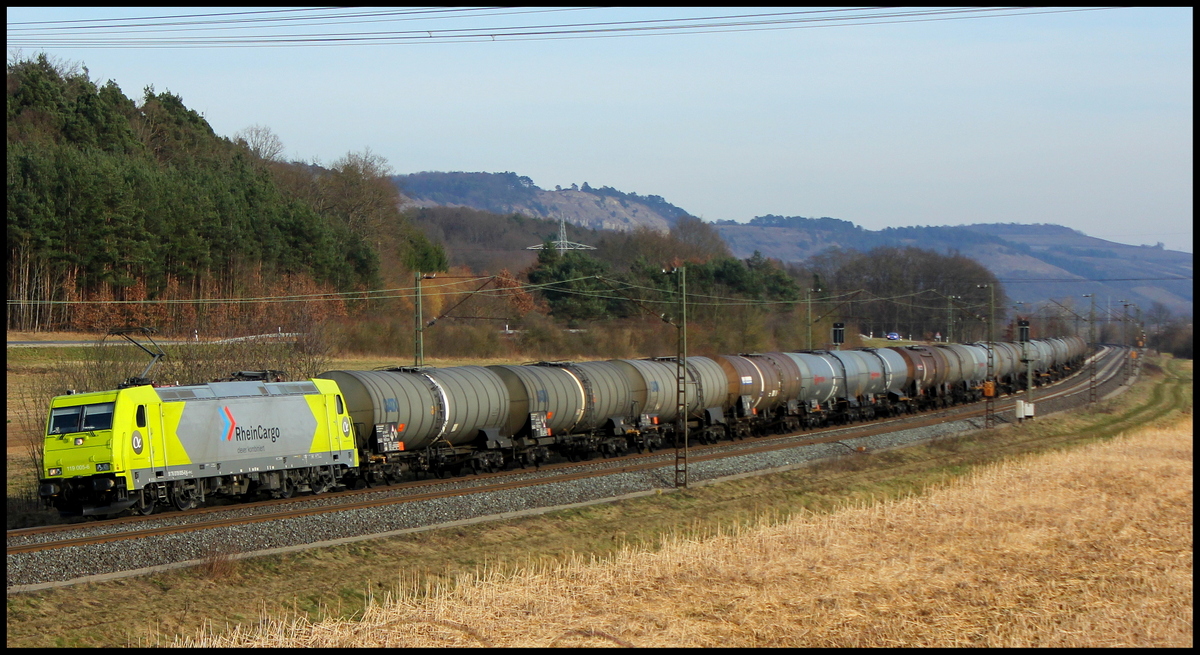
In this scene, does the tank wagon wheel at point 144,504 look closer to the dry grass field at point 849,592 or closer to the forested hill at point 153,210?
the dry grass field at point 849,592

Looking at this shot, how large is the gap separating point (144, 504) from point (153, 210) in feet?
143

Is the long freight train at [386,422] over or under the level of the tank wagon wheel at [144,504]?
over

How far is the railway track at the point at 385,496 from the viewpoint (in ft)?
71.0

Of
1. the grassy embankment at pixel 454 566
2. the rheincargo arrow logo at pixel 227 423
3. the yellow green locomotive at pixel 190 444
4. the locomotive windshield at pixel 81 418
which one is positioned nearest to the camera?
the grassy embankment at pixel 454 566

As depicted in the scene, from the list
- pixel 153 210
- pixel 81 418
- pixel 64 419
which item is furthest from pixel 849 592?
pixel 153 210

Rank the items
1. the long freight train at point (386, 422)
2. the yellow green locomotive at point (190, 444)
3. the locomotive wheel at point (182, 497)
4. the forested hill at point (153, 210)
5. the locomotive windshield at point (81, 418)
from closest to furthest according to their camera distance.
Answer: the yellow green locomotive at point (190, 444), the locomotive windshield at point (81, 418), the long freight train at point (386, 422), the locomotive wheel at point (182, 497), the forested hill at point (153, 210)

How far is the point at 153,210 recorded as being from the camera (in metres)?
63.1

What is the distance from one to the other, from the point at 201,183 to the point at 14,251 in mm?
17117

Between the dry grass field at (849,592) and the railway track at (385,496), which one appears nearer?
the dry grass field at (849,592)

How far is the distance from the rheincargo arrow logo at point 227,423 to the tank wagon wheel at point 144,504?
7.31ft

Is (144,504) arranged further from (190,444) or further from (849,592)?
(849,592)

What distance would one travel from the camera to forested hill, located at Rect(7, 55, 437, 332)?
194 ft

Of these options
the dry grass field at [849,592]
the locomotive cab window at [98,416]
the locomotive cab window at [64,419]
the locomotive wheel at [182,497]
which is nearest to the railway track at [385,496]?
the locomotive wheel at [182,497]

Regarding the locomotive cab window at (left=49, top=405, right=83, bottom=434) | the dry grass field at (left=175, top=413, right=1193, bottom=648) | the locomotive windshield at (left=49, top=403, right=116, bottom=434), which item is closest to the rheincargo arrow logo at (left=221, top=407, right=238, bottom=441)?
the locomotive windshield at (left=49, top=403, right=116, bottom=434)
